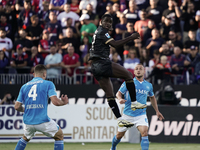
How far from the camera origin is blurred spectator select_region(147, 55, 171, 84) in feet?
50.5

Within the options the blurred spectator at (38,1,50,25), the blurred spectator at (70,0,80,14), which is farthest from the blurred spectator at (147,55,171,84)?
the blurred spectator at (38,1,50,25)

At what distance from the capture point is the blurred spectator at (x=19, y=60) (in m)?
15.9

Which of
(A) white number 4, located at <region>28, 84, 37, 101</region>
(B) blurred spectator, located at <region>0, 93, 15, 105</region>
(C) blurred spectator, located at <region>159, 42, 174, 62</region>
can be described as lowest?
(B) blurred spectator, located at <region>0, 93, 15, 105</region>

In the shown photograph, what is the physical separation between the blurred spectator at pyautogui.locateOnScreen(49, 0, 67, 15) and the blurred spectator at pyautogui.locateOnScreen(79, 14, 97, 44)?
1.37 metres

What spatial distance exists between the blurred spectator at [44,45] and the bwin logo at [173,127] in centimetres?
517

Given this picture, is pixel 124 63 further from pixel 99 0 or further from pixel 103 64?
pixel 103 64

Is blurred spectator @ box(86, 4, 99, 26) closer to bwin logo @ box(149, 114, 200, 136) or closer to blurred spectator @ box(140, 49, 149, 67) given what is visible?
blurred spectator @ box(140, 49, 149, 67)

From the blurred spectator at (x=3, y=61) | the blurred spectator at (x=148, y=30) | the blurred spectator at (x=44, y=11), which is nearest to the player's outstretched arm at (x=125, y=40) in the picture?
the blurred spectator at (x=3, y=61)

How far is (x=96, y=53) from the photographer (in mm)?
8641

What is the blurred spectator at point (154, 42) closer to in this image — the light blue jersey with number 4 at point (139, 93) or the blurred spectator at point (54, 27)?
the blurred spectator at point (54, 27)

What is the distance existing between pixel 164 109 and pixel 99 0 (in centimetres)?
658

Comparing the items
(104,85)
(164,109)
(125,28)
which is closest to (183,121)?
(164,109)

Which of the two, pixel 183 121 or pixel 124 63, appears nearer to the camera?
pixel 183 121

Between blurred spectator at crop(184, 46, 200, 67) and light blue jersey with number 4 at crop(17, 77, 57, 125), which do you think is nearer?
light blue jersey with number 4 at crop(17, 77, 57, 125)
